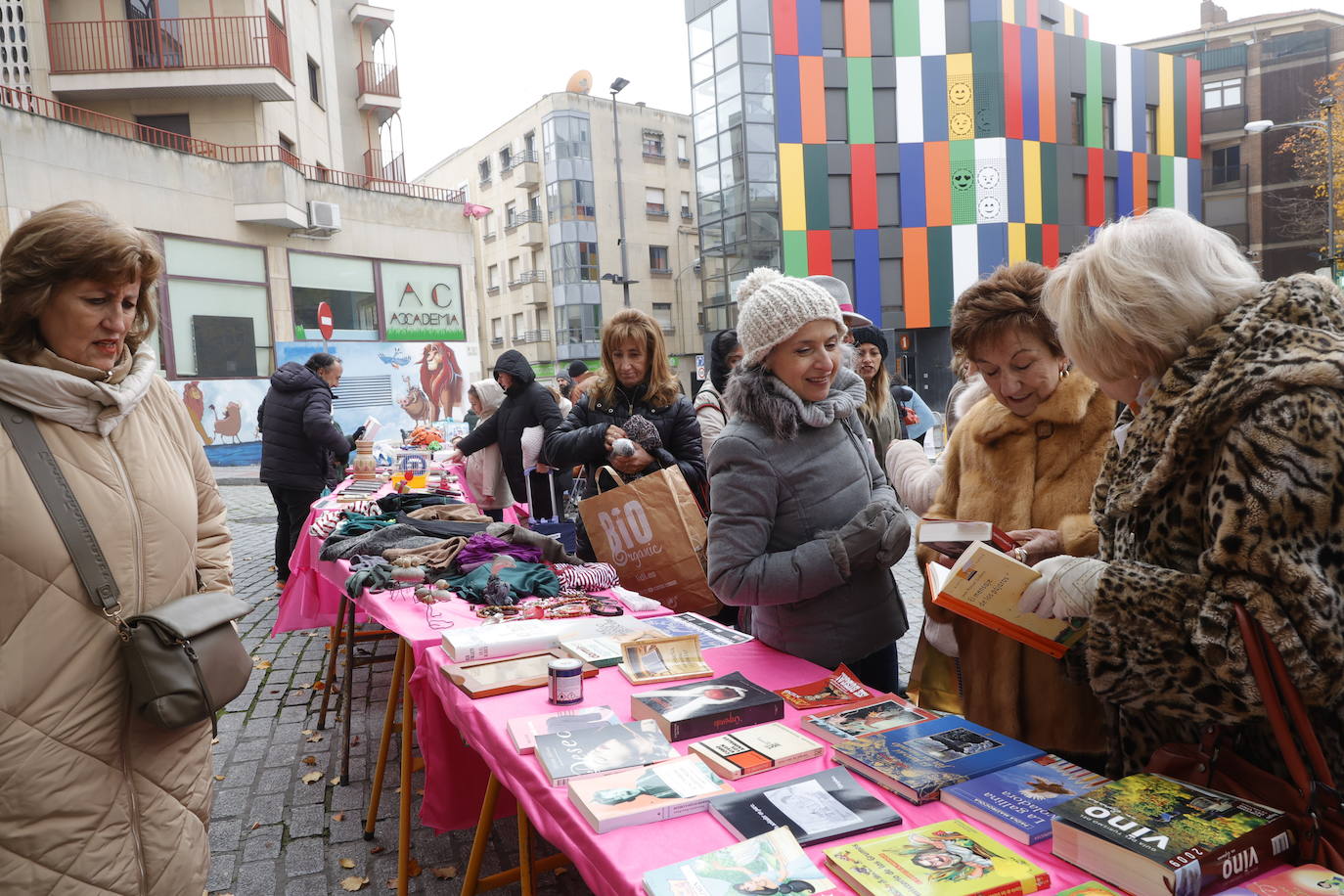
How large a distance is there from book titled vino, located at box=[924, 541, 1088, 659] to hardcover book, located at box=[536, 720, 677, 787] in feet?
2.15

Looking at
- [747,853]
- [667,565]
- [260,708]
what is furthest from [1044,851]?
[260,708]

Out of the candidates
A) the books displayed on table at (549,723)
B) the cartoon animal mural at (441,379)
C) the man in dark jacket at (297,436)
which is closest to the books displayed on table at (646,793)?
the books displayed on table at (549,723)

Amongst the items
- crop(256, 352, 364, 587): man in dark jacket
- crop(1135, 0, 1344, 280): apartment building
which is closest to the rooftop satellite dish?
crop(1135, 0, 1344, 280): apartment building

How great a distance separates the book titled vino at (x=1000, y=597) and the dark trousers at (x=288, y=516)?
229 inches

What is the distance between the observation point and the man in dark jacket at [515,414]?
546cm

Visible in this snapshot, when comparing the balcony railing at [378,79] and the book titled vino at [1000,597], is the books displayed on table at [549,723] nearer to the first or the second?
the book titled vino at [1000,597]

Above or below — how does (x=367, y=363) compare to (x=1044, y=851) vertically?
above

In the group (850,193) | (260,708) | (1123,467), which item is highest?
(850,193)

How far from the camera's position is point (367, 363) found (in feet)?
58.0

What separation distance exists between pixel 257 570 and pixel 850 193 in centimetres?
2102

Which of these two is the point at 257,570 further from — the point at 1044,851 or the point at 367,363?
the point at 367,363

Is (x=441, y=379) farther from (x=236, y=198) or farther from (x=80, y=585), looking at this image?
(x=80, y=585)

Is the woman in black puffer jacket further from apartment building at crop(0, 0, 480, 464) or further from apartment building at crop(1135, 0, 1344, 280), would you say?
apartment building at crop(1135, 0, 1344, 280)

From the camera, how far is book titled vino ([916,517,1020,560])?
1.84 metres
